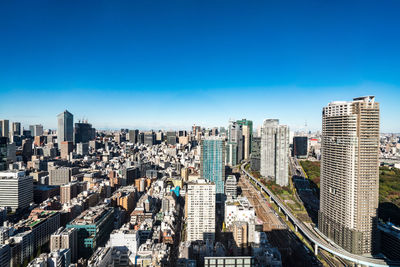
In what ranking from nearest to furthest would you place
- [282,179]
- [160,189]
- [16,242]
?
1. [16,242]
2. [160,189]
3. [282,179]

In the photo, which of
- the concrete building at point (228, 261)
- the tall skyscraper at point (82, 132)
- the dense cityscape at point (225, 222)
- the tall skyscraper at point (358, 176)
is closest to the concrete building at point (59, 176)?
the dense cityscape at point (225, 222)

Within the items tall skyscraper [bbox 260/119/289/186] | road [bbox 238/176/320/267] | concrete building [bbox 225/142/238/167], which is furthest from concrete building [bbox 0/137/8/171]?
tall skyscraper [bbox 260/119/289/186]

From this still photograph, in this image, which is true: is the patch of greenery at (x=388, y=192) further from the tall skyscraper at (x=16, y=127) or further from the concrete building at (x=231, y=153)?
the tall skyscraper at (x=16, y=127)

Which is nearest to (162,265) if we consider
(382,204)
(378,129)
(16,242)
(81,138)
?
(16,242)

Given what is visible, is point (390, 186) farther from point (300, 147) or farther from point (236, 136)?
point (236, 136)

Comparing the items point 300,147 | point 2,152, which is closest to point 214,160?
point 2,152

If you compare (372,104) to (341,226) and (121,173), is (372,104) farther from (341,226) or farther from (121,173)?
(121,173)
